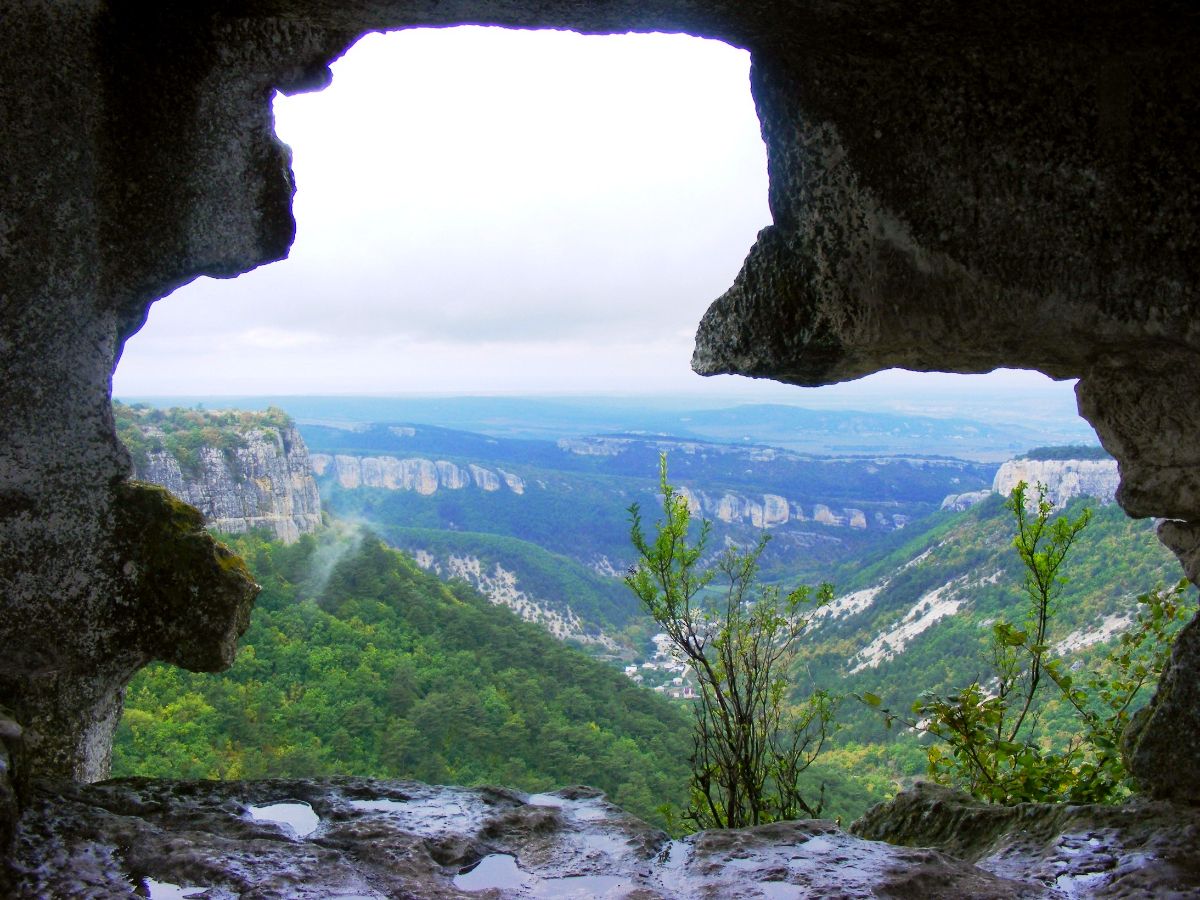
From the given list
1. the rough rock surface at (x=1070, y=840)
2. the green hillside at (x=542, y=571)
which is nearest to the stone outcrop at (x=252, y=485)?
the green hillside at (x=542, y=571)

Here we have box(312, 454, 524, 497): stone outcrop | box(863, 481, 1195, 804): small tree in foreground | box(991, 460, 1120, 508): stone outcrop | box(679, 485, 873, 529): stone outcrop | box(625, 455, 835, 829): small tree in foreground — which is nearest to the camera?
box(863, 481, 1195, 804): small tree in foreground

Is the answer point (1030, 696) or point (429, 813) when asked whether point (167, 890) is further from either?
point (1030, 696)

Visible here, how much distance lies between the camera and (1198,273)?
2377 mm

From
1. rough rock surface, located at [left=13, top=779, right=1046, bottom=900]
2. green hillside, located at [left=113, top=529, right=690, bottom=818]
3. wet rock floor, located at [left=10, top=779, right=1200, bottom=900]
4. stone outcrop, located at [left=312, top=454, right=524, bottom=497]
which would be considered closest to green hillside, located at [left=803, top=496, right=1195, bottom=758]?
green hillside, located at [left=113, top=529, right=690, bottom=818]

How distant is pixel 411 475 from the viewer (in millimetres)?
59844

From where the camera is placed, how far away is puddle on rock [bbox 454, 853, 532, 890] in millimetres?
2367

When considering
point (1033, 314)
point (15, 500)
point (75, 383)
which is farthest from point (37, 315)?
point (1033, 314)

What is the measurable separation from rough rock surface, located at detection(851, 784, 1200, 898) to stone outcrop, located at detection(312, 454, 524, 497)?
56095 mm

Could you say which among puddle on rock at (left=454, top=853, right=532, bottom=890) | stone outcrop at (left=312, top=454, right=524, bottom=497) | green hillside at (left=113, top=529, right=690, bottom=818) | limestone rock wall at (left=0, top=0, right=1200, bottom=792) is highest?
limestone rock wall at (left=0, top=0, right=1200, bottom=792)

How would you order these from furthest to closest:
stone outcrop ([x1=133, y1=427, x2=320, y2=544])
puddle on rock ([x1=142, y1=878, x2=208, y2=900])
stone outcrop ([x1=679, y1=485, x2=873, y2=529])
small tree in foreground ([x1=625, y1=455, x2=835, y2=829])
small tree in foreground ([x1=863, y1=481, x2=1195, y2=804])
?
1. stone outcrop ([x1=679, y1=485, x2=873, y2=529])
2. stone outcrop ([x1=133, y1=427, x2=320, y2=544])
3. small tree in foreground ([x1=625, y1=455, x2=835, y2=829])
4. small tree in foreground ([x1=863, y1=481, x2=1195, y2=804])
5. puddle on rock ([x1=142, y1=878, x2=208, y2=900])

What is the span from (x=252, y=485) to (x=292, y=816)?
27.0 metres

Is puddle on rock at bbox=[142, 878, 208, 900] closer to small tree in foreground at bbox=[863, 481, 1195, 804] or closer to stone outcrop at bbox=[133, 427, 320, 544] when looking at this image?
small tree in foreground at bbox=[863, 481, 1195, 804]

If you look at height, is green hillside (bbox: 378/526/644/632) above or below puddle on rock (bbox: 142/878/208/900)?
below

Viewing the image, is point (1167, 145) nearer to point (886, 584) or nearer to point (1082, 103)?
point (1082, 103)
